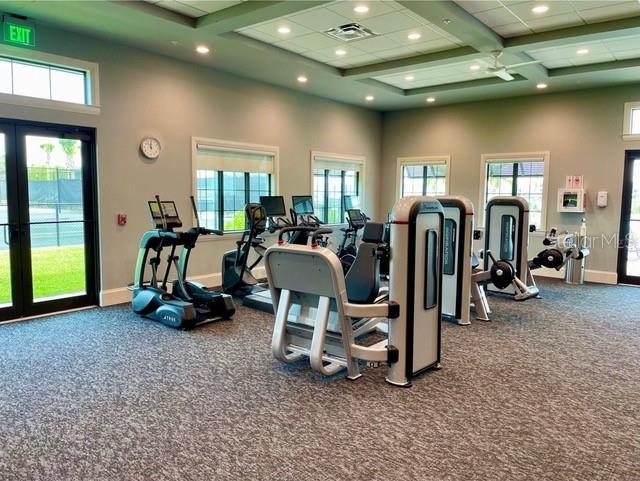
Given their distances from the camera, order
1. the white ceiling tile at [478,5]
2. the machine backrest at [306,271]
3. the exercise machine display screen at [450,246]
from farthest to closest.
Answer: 1. the exercise machine display screen at [450,246]
2. the white ceiling tile at [478,5]
3. the machine backrest at [306,271]

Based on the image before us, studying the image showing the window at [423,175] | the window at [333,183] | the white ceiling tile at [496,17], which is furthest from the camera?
the window at [423,175]

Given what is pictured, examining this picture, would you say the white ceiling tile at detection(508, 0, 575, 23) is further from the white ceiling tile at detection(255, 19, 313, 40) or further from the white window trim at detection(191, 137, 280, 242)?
the white window trim at detection(191, 137, 280, 242)

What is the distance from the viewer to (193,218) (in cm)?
706

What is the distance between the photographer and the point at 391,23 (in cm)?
541

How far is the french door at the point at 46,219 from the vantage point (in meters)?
5.27

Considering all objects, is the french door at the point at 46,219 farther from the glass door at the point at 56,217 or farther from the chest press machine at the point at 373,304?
the chest press machine at the point at 373,304

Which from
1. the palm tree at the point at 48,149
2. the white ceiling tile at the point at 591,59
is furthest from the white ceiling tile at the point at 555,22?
the palm tree at the point at 48,149

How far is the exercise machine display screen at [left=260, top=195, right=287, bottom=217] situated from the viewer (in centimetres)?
738

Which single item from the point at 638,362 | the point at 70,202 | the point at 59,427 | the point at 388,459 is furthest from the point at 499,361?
the point at 70,202

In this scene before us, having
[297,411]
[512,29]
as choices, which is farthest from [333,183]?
[297,411]

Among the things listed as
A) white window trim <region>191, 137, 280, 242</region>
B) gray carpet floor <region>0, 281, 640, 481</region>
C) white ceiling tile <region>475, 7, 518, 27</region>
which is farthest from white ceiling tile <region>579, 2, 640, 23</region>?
white window trim <region>191, 137, 280, 242</region>

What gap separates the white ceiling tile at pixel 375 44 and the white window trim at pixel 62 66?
10.7 ft

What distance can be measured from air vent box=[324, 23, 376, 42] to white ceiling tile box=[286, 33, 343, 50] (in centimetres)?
13

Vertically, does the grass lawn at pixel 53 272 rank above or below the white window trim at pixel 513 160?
below
